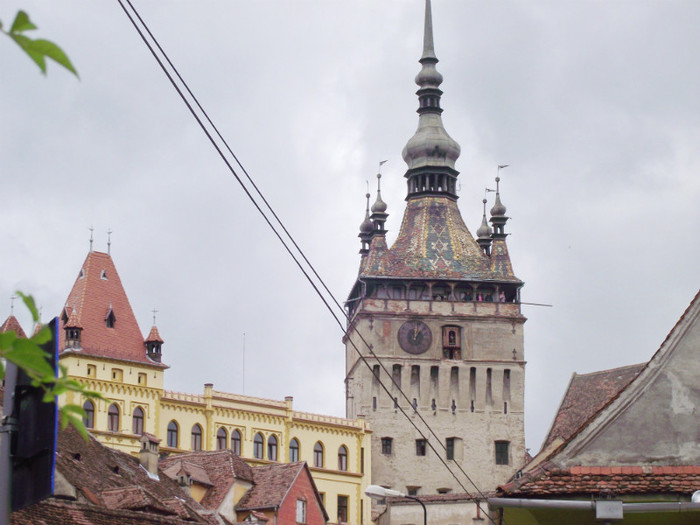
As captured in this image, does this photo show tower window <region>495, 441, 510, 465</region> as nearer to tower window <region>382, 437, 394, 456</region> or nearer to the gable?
tower window <region>382, 437, 394, 456</region>

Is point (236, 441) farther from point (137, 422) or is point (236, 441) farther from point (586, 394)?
point (586, 394)

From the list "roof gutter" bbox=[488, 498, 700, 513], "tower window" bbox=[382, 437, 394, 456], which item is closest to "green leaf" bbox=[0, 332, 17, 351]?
"roof gutter" bbox=[488, 498, 700, 513]

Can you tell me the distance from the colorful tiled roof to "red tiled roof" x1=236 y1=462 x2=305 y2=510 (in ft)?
132

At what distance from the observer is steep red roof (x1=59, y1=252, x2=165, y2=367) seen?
80750mm

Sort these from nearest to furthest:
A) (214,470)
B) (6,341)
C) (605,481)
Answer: (6,341), (605,481), (214,470)

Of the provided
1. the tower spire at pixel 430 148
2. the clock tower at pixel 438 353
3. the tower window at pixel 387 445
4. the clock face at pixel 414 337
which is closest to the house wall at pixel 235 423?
the tower window at pixel 387 445

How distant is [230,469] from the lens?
58406 mm

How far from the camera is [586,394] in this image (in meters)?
67.3

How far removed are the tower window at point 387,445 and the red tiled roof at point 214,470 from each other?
100 ft

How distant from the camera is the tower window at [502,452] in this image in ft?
307

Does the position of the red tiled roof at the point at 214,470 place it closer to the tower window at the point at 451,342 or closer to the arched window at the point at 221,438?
the arched window at the point at 221,438

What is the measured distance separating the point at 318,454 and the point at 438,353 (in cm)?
1278

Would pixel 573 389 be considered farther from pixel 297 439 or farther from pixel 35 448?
pixel 35 448

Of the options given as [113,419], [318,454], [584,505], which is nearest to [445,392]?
[318,454]
